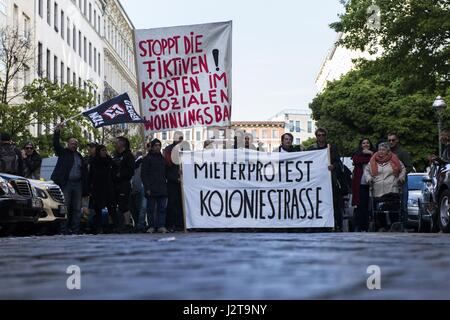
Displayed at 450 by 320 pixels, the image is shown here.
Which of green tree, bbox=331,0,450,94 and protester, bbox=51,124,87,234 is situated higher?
green tree, bbox=331,0,450,94

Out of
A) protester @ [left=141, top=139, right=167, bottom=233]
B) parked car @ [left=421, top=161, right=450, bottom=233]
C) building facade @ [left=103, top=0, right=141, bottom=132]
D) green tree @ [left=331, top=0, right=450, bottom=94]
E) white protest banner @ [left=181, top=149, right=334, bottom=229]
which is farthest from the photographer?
building facade @ [left=103, top=0, right=141, bottom=132]

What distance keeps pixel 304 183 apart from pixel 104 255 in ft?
26.1

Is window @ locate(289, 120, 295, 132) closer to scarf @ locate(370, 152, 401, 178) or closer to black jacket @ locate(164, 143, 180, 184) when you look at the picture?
black jacket @ locate(164, 143, 180, 184)

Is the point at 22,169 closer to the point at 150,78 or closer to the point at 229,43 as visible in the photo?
Answer: the point at 150,78

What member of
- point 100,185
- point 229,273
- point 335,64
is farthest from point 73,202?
point 335,64

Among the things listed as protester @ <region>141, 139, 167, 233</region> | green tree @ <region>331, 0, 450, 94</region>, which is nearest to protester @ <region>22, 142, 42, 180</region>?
protester @ <region>141, 139, 167, 233</region>

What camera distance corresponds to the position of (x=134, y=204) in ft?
56.7

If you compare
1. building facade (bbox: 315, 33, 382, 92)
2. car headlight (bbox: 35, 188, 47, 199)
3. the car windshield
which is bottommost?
car headlight (bbox: 35, 188, 47, 199)

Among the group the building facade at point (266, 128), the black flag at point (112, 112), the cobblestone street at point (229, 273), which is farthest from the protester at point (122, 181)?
the building facade at point (266, 128)

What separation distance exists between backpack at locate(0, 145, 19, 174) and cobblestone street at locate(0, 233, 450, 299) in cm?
879

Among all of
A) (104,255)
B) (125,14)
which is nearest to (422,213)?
(104,255)

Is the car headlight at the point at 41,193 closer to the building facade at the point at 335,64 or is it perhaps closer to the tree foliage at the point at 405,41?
the tree foliage at the point at 405,41

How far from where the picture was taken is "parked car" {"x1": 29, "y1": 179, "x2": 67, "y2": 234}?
14894mm

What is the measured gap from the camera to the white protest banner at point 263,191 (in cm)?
1353
